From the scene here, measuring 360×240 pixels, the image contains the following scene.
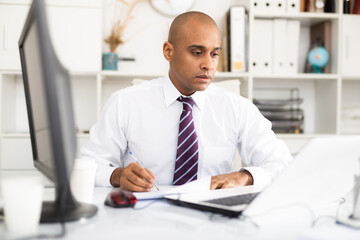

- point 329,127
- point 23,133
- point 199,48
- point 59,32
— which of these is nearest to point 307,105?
point 329,127

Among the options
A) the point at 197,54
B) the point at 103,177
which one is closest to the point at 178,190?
the point at 103,177

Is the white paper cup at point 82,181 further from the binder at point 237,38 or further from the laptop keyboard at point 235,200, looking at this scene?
the binder at point 237,38

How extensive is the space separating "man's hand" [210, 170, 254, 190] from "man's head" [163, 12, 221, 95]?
461mm

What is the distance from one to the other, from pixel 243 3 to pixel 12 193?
2.33m

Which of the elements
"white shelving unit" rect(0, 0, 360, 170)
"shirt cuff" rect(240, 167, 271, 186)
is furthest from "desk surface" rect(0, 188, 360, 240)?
"white shelving unit" rect(0, 0, 360, 170)

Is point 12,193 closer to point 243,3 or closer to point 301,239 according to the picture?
point 301,239

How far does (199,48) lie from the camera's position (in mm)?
1576

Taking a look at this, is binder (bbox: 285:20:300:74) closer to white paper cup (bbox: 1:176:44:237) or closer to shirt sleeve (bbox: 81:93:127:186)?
shirt sleeve (bbox: 81:93:127:186)

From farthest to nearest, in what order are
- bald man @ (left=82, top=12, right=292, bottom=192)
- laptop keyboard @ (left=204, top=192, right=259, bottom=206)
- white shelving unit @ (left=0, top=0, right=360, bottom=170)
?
1. white shelving unit @ (left=0, top=0, right=360, bottom=170)
2. bald man @ (left=82, top=12, right=292, bottom=192)
3. laptop keyboard @ (left=204, top=192, right=259, bottom=206)

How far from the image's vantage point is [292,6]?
256 cm

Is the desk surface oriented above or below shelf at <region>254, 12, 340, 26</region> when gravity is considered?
below

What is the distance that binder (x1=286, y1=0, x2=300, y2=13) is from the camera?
2.55 meters

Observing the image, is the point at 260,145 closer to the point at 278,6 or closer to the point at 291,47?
the point at 291,47

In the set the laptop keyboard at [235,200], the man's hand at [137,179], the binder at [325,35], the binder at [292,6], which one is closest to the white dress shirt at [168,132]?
the man's hand at [137,179]
